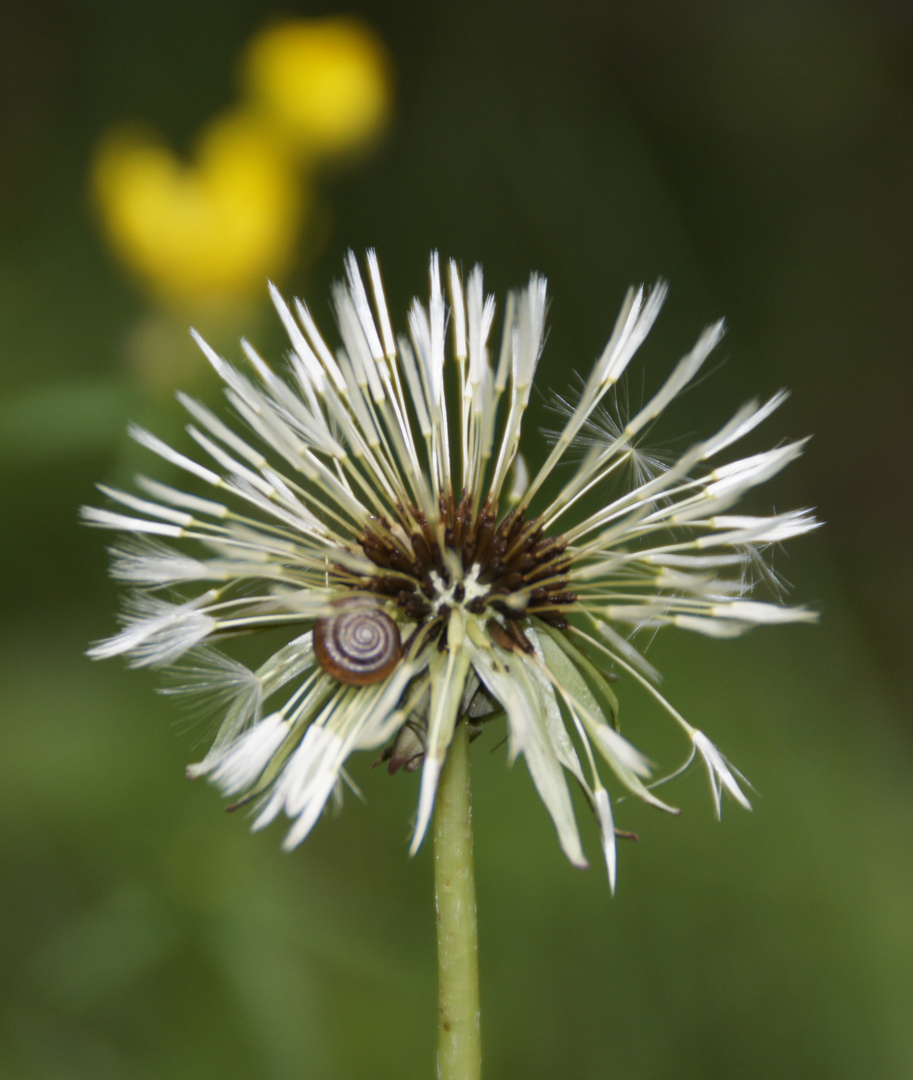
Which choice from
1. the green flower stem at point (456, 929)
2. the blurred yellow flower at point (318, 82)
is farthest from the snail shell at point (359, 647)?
the blurred yellow flower at point (318, 82)

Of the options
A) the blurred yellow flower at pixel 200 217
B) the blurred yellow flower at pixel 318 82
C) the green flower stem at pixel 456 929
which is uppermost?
the blurred yellow flower at pixel 318 82

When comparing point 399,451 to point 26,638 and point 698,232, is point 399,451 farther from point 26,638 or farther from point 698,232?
point 698,232

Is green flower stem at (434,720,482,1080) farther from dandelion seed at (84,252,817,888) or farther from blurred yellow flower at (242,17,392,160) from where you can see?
blurred yellow flower at (242,17,392,160)

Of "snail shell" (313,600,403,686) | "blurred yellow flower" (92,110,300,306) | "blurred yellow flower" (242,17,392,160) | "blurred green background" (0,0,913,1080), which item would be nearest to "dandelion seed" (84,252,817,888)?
"snail shell" (313,600,403,686)

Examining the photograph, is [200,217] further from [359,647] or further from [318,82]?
[359,647]

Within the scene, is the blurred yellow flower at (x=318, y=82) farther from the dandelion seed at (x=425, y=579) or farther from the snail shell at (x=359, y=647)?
the snail shell at (x=359, y=647)

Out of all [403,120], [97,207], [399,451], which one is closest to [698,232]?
[403,120]

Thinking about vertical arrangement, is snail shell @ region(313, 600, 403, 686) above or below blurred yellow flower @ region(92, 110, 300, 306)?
below
